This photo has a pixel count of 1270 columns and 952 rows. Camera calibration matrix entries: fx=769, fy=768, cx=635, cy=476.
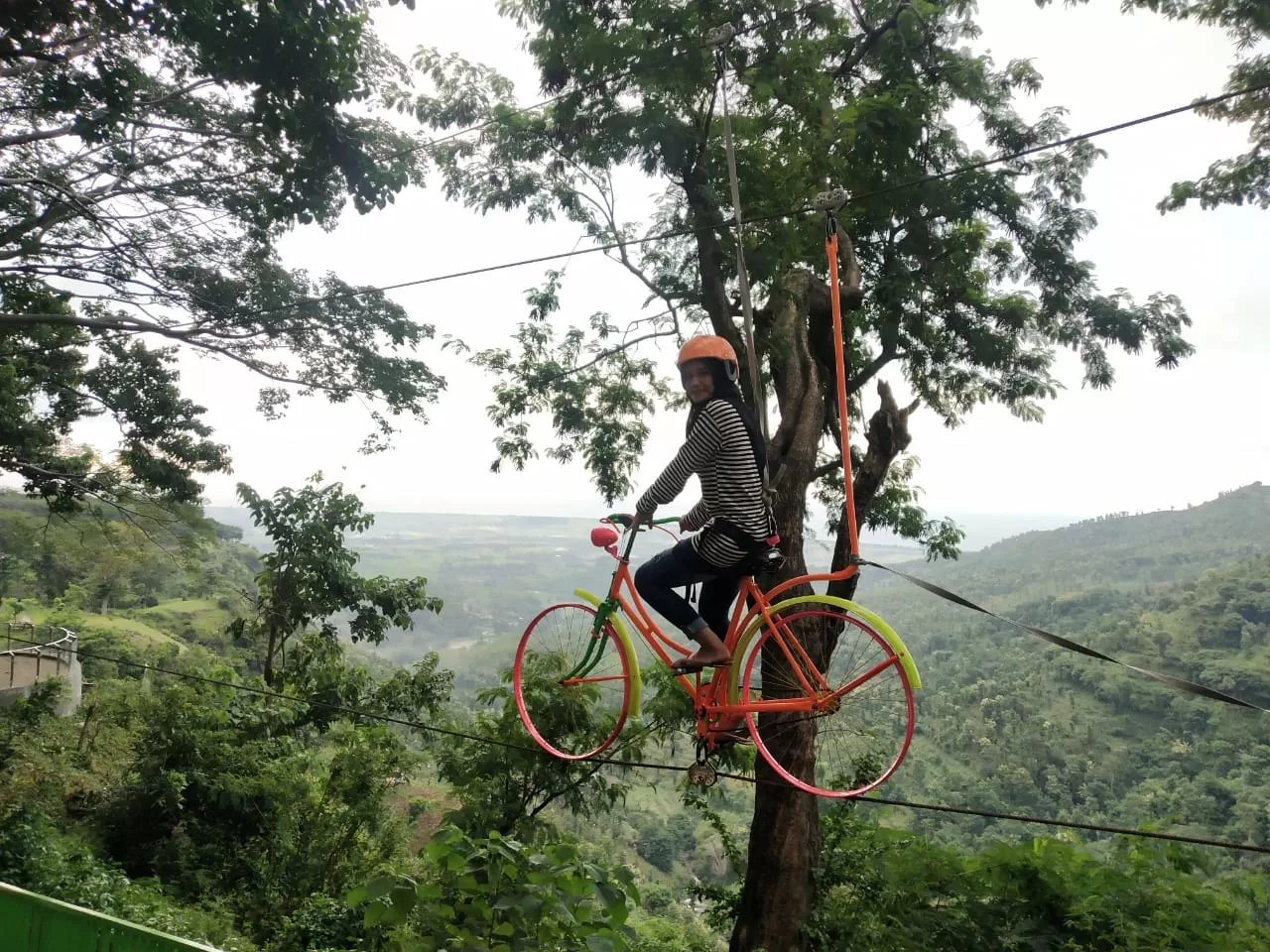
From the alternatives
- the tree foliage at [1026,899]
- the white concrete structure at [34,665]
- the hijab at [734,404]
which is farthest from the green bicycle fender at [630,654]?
the white concrete structure at [34,665]

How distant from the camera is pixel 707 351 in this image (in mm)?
3027

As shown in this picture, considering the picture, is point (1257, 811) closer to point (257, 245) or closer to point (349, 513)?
point (349, 513)

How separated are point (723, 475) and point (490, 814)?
16.0 ft

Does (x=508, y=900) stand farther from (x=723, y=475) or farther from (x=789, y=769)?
(x=789, y=769)

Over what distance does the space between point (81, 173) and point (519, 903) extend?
9668mm

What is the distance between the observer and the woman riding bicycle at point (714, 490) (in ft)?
10.1

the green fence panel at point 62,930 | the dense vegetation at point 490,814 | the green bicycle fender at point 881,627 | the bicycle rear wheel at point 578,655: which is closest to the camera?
the green fence panel at point 62,930

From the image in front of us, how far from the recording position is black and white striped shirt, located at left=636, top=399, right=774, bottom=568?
3066 millimetres

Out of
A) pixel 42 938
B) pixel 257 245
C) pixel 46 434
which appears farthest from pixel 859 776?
pixel 46 434

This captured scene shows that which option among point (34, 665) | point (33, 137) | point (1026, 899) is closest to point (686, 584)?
point (1026, 899)

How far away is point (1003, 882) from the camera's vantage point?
18.9 ft

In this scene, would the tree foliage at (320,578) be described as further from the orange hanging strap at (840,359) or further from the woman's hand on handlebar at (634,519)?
the orange hanging strap at (840,359)

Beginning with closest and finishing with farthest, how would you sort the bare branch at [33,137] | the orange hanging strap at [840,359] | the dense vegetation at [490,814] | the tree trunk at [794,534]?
the orange hanging strap at [840,359] < the dense vegetation at [490,814] < the tree trunk at [794,534] < the bare branch at [33,137]

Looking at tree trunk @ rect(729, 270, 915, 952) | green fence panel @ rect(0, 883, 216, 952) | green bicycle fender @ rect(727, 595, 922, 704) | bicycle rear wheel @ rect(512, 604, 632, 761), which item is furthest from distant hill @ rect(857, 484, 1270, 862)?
green fence panel @ rect(0, 883, 216, 952)
